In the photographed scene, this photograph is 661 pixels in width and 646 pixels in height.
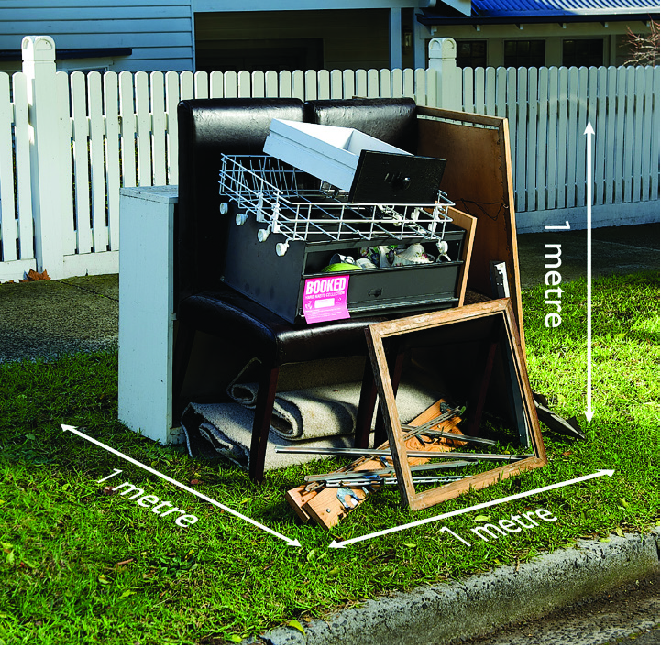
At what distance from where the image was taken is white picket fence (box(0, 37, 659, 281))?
7.41 m

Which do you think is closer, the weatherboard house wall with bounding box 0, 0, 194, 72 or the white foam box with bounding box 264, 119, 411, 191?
the white foam box with bounding box 264, 119, 411, 191

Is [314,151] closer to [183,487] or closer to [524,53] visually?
[183,487]

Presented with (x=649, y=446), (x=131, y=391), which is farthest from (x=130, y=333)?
(x=649, y=446)

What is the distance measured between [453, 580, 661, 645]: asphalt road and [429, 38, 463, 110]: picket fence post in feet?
21.5

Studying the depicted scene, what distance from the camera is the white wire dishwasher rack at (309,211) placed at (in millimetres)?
3664

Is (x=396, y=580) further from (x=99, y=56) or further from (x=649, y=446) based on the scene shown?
(x=99, y=56)

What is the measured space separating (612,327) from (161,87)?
4227 millimetres

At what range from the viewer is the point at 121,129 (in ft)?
25.8

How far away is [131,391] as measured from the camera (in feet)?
14.9

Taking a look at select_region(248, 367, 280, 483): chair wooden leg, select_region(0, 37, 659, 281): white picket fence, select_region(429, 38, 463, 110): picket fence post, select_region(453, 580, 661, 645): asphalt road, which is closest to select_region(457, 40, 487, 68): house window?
select_region(0, 37, 659, 281): white picket fence

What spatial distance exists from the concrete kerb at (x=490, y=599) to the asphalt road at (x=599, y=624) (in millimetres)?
32

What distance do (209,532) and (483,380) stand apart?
4.98 ft

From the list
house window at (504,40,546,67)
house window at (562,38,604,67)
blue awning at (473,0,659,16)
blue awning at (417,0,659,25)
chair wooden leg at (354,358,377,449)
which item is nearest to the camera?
chair wooden leg at (354,358,377,449)

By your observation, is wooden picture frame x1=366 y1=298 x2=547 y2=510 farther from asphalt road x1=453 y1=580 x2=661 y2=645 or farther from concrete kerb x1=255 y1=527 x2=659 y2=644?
asphalt road x1=453 y1=580 x2=661 y2=645
